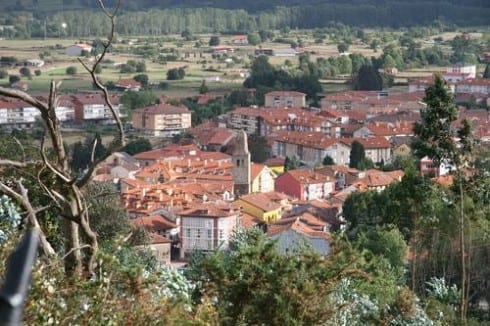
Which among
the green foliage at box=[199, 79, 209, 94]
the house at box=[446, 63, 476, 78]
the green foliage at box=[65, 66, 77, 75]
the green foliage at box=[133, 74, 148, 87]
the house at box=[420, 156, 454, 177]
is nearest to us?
the house at box=[420, 156, 454, 177]

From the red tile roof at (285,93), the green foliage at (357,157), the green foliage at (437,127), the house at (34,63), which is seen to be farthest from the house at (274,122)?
the green foliage at (437,127)

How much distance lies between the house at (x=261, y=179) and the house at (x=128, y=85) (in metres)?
13.1

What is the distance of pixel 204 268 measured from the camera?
3453mm

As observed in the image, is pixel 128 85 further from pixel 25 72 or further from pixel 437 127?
pixel 437 127

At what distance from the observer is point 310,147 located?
26234mm

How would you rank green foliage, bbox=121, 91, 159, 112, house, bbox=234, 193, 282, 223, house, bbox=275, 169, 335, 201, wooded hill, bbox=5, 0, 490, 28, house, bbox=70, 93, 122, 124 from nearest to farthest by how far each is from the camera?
1. house, bbox=234, 193, 282, 223
2. house, bbox=275, 169, 335, 201
3. house, bbox=70, 93, 122, 124
4. green foliage, bbox=121, 91, 159, 112
5. wooded hill, bbox=5, 0, 490, 28

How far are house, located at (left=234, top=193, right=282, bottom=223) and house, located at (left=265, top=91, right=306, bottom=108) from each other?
45.2ft

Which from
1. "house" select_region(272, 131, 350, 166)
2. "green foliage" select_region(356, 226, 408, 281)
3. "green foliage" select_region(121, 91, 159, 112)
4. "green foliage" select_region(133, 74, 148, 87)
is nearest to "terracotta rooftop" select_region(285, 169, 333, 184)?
"house" select_region(272, 131, 350, 166)

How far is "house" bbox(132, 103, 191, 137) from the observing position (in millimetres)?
29641

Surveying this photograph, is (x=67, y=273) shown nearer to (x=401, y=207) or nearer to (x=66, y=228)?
(x=66, y=228)

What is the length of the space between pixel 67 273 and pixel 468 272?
7268mm

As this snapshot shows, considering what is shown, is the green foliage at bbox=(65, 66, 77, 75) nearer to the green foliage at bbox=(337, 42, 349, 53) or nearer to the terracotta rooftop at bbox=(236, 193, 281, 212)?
the green foliage at bbox=(337, 42, 349, 53)

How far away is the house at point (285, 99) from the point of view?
110ft

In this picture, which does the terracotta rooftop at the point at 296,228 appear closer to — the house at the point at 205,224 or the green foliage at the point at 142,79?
the house at the point at 205,224
